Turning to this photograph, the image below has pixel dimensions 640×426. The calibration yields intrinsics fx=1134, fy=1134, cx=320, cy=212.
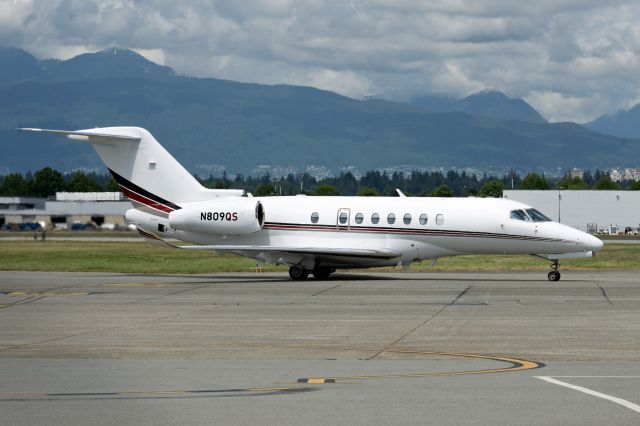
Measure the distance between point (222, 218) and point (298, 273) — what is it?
3575mm

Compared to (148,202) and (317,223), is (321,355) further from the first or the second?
(148,202)

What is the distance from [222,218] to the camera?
4309 cm

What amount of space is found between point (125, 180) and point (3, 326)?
20.0 meters

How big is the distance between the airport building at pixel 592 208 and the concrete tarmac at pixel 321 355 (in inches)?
4191

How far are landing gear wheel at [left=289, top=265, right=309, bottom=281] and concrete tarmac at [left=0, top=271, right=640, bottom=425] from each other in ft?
18.4

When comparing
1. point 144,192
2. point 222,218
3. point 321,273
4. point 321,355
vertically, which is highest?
point 144,192

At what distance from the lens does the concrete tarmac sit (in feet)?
43.5

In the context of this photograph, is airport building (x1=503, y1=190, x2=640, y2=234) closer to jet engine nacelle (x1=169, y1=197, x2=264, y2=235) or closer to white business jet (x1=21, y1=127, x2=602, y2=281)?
white business jet (x1=21, y1=127, x2=602, y2=281)

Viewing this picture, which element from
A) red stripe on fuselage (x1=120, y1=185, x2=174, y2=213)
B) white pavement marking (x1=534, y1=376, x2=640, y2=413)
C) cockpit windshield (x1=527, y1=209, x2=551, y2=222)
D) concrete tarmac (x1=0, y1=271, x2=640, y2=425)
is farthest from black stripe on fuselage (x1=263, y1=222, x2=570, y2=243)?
white pavement marking (x1=534, y1=376, x2=640, y2=413)

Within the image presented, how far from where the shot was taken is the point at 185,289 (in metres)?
36.8

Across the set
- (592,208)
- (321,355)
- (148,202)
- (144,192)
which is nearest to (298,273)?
(148,202)

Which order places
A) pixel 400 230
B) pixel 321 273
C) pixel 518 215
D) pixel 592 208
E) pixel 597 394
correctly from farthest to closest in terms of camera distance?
1. pixel 592 208
2. pixel 321 273
3. pixel 400 230
4. pixel 518 215
5. pixel 597 394

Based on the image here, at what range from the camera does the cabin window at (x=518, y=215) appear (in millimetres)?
41156

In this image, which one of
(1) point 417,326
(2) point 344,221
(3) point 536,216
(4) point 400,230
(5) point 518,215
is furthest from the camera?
(2) point 344,221
